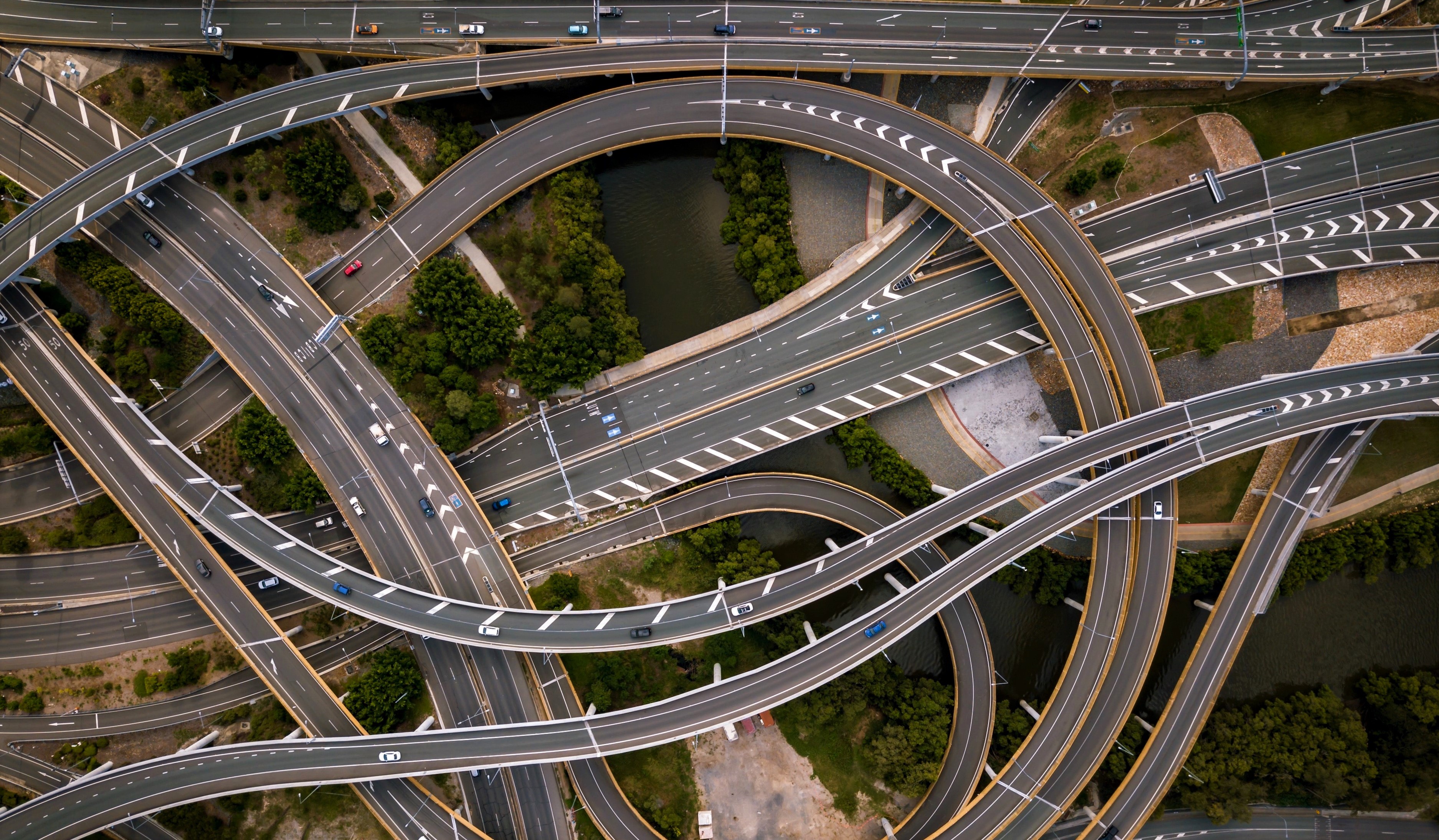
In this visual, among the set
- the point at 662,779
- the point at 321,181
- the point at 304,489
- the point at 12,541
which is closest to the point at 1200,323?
the point at 662,779

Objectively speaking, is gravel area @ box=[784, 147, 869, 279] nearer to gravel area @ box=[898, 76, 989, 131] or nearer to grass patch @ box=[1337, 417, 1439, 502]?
gravel area @ box=[898, 76, 989, 131]

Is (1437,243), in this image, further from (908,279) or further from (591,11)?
(591,11)

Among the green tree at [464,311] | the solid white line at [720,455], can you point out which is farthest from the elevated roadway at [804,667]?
the green tree at [464,311]

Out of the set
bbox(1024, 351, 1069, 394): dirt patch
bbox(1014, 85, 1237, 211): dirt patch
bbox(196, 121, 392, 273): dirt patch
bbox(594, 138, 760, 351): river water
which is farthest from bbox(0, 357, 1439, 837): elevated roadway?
bbox(196, 121, 392, 273): dirt patch

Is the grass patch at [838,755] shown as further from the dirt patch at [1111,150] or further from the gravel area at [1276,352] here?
the dirt patch at [1111,150]

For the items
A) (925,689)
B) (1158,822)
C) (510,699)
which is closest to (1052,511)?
(925,689)

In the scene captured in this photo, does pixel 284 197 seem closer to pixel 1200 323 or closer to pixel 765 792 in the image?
pixel 765 792
